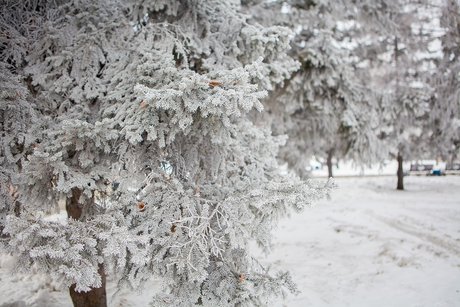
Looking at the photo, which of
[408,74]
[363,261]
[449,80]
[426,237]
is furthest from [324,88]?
[408,74]

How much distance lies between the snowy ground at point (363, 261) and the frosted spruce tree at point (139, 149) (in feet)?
2.99

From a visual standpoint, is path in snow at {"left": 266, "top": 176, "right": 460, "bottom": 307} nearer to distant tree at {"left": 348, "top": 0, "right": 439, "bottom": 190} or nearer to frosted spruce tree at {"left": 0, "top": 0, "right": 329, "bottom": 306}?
distant tree at {"left": 348, "top": 0, "right": 439, "bottom": 190}

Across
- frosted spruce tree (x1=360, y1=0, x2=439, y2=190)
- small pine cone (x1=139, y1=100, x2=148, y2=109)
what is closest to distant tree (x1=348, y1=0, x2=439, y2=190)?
frosted spruce tree (x1=360, y1=0, x2=439, y2=190)

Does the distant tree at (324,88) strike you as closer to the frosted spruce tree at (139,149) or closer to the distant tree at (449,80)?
the frosted spruce tree at (139,149)

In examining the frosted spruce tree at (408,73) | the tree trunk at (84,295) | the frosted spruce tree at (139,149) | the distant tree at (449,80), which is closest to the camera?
the frosted spruce tree at (139,149)

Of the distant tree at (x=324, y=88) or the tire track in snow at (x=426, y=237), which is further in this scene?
the tire track in snow at (x=426, y=237)

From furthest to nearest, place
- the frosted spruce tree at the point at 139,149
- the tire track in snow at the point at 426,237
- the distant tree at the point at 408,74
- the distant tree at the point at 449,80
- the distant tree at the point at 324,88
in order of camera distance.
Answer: the distant tree at the point at 408,74 < the distant tree at the point at 449,80 < the tire track in snow at the point at 426,237 < the distant tree at the point at 324,88 < the frosted spruce tree at the point at 139,149

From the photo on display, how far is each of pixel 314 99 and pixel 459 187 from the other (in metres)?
13.8

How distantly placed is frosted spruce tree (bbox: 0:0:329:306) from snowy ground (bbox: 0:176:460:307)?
91cm

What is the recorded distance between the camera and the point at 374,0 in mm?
7008

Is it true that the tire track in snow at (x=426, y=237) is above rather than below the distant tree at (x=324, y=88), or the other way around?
below

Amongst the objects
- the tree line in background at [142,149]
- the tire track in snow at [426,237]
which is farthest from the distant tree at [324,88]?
the tire track in snow at [426,237]

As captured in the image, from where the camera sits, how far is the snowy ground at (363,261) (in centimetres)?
634

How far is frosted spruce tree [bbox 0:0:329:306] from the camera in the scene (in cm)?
303
